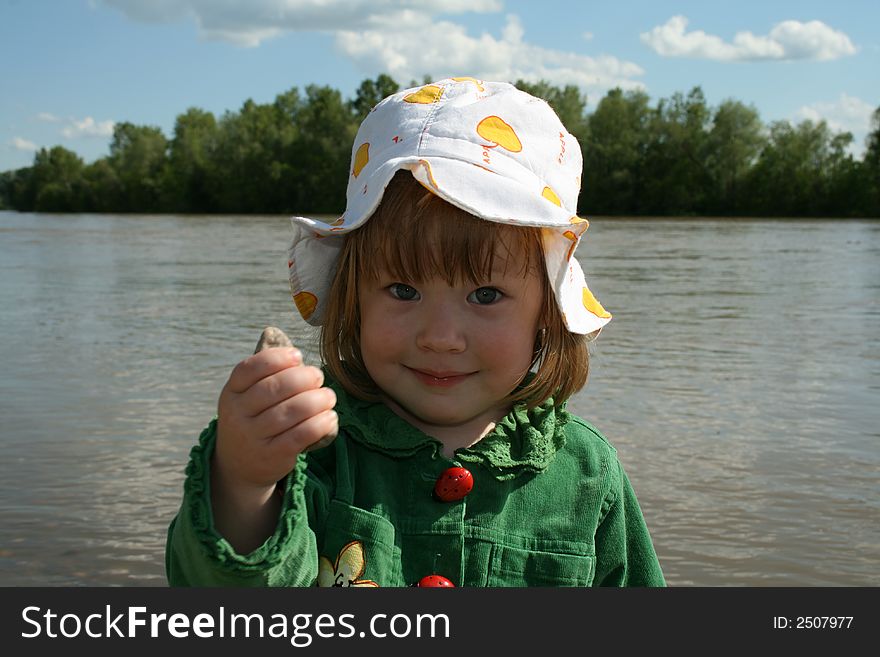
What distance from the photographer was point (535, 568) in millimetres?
1927

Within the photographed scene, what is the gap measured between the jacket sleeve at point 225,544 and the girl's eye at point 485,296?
469 mm

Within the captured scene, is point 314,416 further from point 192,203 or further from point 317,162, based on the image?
point 192,203

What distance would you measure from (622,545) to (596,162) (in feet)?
221

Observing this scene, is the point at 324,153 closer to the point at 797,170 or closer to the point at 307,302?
the point at 797,170

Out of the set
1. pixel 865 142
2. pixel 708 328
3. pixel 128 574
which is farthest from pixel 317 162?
pixel 128 574

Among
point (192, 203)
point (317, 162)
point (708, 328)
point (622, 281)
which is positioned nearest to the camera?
point (708, 328)

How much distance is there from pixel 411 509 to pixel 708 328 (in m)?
8.01

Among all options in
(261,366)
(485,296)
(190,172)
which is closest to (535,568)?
(485,296)

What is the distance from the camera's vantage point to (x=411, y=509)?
6.29 feet

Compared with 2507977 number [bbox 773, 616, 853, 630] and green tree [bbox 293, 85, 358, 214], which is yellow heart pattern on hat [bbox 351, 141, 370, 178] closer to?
2507977 number [bbox 773, 616, 853, 630]

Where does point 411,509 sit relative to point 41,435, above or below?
above

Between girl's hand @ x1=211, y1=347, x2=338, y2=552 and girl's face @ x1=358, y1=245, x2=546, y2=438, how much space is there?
0.42 metres

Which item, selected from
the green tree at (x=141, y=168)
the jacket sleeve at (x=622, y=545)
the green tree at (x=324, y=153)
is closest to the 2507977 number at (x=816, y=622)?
the jacket sleeve at (x=622, y=545)

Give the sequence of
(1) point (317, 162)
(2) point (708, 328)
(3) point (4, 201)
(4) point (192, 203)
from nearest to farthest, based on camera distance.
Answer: (2) point (708, 328) → (1) point (317, 162) → (4) point (192, 203) → (3) point (4, 201)
